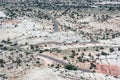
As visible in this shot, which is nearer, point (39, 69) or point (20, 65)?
point (39, 69)

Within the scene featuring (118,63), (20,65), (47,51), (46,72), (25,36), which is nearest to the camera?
(46,72)

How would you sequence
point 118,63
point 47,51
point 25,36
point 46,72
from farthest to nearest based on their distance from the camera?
point 25,36
point 47,51
point 118,63
point 46,72

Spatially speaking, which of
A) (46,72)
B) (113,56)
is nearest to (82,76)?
(46,72)

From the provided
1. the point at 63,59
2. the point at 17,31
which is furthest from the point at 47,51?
the point at 17,31

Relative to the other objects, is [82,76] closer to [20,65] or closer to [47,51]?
[20,65]

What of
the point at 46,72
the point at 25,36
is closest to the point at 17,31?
the point at 25,36

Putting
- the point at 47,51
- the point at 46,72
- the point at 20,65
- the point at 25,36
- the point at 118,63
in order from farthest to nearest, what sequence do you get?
1. the point at 25,36
2. the point at 47,51
3. the point at 118,63
4. the point at 20,65
5. the point at 46,72

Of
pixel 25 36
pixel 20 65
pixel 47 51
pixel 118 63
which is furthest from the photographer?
pixel 25 36

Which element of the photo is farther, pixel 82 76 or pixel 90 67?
pixel 90 67

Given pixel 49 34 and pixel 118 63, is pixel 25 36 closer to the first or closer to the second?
pixel 49 34
